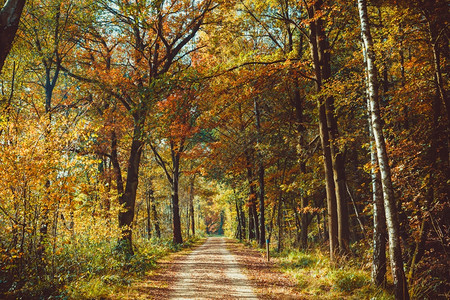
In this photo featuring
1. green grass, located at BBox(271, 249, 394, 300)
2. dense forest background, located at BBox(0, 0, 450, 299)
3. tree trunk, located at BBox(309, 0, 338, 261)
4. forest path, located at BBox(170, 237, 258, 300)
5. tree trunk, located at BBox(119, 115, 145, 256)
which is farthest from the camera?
tree trunk, located at BBox(119, 115, 145, 256)

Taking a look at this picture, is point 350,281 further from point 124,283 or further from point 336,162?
point 124,283

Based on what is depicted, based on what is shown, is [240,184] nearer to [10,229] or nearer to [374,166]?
[374,166]

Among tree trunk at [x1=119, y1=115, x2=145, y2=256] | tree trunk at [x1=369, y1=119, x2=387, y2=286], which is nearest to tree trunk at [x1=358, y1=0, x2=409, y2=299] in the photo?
tree trunk at [x1=369, y1=119, x2=387, y2=286]

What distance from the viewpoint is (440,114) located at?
7723 mm

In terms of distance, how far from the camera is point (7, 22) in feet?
14.0

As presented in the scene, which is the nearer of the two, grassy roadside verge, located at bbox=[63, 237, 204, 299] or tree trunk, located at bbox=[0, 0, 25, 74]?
tree trunk, located at bbox=[0, 0, 25, 74]

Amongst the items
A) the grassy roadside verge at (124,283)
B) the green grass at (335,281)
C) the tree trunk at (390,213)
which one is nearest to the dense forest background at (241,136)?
the tree trunk at (390,213)

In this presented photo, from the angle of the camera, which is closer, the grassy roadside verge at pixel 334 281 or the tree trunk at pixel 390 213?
the tree trunk at pixel 390 213

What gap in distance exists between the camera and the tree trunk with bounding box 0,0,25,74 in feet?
13.9

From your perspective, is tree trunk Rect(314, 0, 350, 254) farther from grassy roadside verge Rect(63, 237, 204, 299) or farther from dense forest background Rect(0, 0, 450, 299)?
grassy roadside verge Rect(63, 237, 204, 299)

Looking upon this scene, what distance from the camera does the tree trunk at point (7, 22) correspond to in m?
4.23

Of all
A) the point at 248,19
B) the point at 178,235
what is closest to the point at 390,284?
the point at 248,19

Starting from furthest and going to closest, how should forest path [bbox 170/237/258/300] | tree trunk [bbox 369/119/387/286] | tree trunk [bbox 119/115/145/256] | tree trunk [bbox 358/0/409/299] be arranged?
tree trunk [bbox 119/115/145/256]
forest path [bbox 170/237/258/300]
tree trunk [bbox 369/119/387/286]
tree trunk [bbox 358/0/409/299]

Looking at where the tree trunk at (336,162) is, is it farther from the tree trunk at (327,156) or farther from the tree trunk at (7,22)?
the tree trunk at (7,22)
